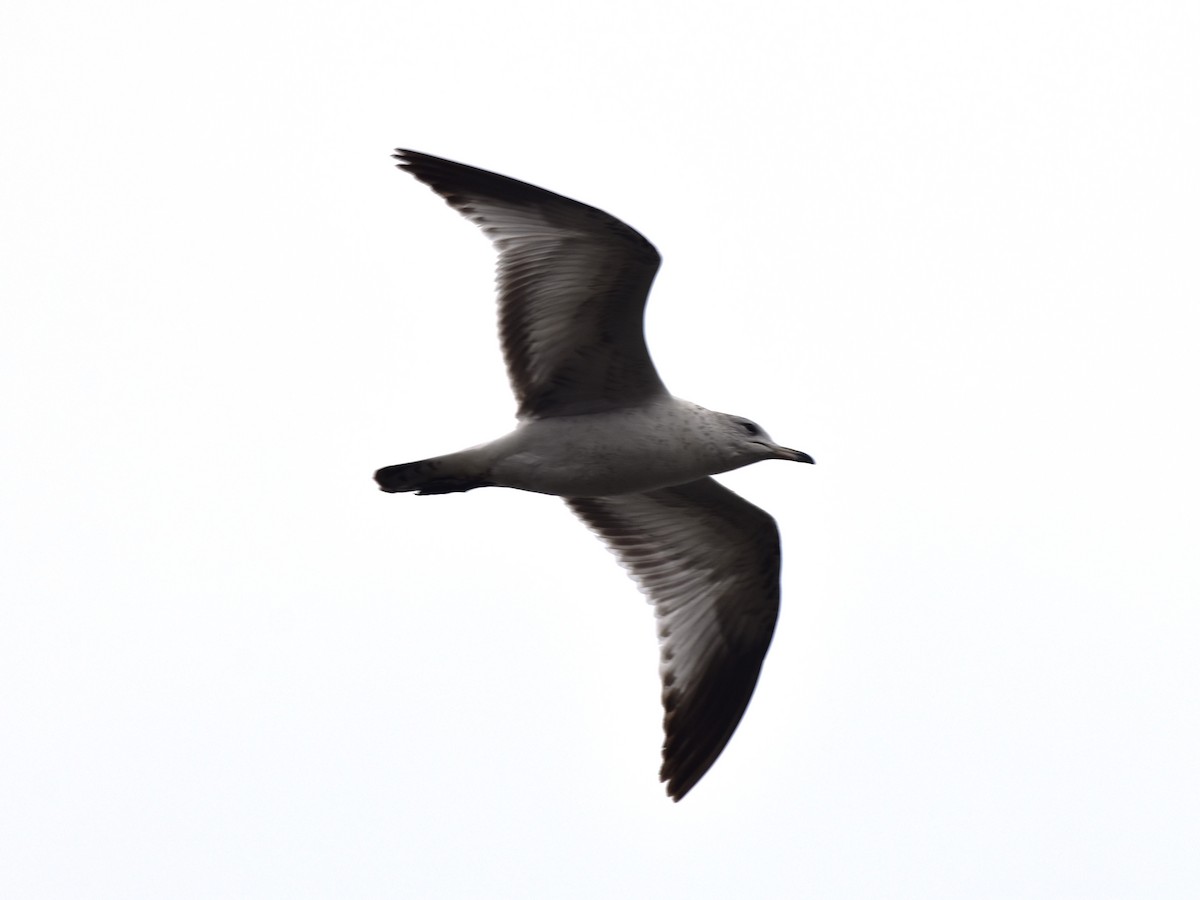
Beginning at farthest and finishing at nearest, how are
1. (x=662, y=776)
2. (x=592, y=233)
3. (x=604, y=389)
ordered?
1. (x=662, y=776)
2. (x=604, y=389)
3. (x=592, y=233)

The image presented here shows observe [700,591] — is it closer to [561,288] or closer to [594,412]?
[594,412]

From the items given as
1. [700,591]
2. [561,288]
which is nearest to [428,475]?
[561,288]

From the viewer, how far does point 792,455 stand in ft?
36.0

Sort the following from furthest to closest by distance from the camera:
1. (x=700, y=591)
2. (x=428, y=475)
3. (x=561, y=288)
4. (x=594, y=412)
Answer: (x=700, y=591) < (x=594, y=412) < (x=428, y=475) < (x=561, y=288)

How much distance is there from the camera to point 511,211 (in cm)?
1034

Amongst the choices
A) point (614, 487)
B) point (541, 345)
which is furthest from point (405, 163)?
point (614, 487)

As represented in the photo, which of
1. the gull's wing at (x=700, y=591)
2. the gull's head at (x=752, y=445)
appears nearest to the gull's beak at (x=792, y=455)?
the gull's head at (x=752, y=445)

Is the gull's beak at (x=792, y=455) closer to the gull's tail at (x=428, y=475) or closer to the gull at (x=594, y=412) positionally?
the gull at (x=594, y=412)

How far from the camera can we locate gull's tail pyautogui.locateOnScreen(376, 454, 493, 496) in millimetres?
10609

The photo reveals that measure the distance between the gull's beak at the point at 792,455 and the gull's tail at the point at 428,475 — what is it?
1863mm

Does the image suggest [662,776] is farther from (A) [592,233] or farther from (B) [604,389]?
(A) [592,233]

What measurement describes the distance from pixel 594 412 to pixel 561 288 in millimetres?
870

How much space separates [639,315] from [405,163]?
1691 mm

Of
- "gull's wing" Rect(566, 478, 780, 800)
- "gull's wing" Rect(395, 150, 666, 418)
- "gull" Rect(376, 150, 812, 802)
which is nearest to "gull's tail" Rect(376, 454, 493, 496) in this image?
"gull" Rect(376, 150, 812, 802)
